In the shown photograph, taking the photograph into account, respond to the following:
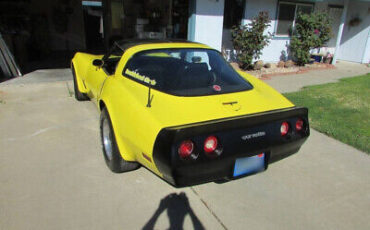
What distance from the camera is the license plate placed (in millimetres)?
2291

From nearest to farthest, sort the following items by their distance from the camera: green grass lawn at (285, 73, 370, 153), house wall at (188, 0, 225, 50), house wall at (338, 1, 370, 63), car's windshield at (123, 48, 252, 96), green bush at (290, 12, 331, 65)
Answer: car's windshield at (123, 48, 252, 96)
green grass lawn at (285, 73, 370, 153)
house wall at (188, 0, 225, 50)
green bush at (290, 12, 331, 65)
house wall at (338, 1, 370, 63)

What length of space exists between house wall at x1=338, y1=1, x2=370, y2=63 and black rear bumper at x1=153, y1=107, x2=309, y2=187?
12047 mm

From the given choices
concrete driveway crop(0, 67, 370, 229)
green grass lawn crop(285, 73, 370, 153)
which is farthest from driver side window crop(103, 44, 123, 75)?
green grass lawn crop(285, 73, 370, 153)

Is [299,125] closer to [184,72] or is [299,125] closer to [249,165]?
[249,165]

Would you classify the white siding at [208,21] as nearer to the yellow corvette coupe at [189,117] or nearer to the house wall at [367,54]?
the yellow corvette coupe at [189,117]

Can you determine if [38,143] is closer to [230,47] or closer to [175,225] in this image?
[175,225]

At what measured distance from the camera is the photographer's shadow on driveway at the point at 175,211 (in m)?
2.28

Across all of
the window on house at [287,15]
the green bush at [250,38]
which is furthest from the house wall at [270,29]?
the green bush at [250,38]

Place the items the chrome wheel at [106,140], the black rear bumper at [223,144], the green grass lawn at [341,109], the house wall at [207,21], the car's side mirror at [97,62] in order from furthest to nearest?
the house wall at [207,21] → the green grass lawn at [341,109] → the car's side mirror at [97,62] → the chrome wheel at [106,140] → the black rear bumper at [223,144]

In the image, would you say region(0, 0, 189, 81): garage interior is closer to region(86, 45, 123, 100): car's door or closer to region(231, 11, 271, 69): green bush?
region(231, 11, 271, 69): green bush

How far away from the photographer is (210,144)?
6.97 ft

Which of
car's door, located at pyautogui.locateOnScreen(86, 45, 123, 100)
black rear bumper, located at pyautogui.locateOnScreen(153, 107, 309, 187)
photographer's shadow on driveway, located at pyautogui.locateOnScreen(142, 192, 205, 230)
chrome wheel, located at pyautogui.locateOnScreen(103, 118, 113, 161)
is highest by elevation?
car's door, located at pyautogui.locateOnScreen(86, 45, 123, 100)

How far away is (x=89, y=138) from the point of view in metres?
3.79

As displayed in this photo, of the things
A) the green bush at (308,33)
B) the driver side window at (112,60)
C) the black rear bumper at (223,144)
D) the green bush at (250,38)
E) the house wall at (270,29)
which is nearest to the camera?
the black rear bumper at (223,144)
